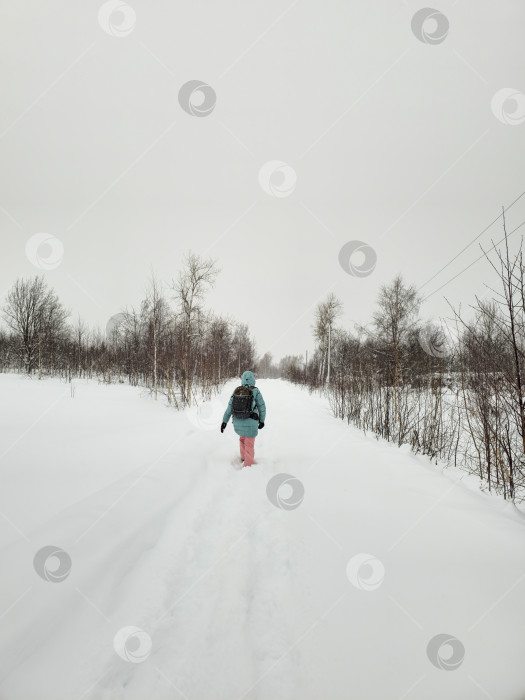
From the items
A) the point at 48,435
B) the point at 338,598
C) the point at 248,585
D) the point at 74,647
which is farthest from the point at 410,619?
the point at 48,435

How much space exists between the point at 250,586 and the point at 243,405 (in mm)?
2893

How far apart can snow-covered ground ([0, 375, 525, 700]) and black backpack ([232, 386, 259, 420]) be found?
1177 millimetres

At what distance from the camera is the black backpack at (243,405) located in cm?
491

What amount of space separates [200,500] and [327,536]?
67.9 inches

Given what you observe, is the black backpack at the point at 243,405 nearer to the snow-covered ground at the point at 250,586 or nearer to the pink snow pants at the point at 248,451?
the pink snow pants at the point at 248,451

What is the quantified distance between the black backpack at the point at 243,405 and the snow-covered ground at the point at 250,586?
1.18m

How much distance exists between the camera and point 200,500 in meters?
3.60

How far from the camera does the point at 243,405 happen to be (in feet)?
16.2

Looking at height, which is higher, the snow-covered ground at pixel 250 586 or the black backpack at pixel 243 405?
the black backpack at pixel 243 405

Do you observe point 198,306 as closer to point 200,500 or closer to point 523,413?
point 200,500

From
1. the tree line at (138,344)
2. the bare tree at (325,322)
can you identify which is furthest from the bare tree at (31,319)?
the bare tree at (325,322)

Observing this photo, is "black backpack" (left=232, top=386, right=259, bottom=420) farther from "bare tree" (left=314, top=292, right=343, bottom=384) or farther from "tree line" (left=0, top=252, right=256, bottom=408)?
"bare tree" (left=314, top=292, right=343, bottom=384)

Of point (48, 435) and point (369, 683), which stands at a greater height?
point (48, 435)

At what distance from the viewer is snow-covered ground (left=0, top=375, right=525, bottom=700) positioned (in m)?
1.50
